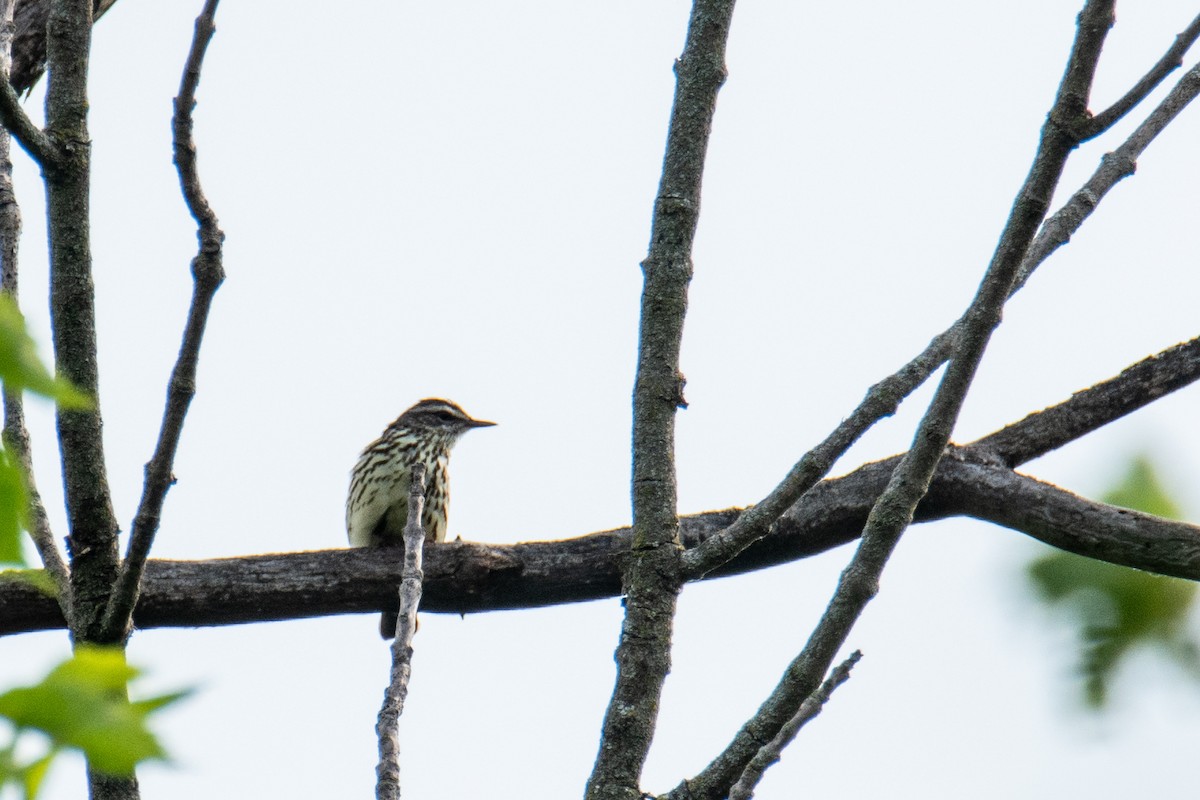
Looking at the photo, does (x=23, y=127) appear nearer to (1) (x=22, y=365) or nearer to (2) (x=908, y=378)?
(2) (x=908, y=378)

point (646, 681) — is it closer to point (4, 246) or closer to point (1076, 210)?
point (1076, 210)

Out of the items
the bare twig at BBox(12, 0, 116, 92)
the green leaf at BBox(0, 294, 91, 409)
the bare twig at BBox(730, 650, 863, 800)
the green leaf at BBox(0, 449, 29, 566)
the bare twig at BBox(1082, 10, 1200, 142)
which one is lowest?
the bare twig at BBox(730, 650, 863, 800)

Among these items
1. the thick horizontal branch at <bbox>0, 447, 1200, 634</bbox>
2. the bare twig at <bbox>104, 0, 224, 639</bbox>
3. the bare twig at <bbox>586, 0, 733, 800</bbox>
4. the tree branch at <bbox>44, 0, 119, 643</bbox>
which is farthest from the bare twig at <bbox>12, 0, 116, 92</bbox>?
the bare twig at <bbox>586, 0, 733, 800</bbox>

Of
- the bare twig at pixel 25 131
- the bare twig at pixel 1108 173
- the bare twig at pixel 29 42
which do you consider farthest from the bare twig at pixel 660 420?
the bare twig at pixel 29 42

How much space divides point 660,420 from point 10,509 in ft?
7.21

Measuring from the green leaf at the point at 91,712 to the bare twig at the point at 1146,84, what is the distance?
7.53ft

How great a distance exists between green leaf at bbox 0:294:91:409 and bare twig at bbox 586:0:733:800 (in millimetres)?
1896

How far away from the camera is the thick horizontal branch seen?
5660 millimetres

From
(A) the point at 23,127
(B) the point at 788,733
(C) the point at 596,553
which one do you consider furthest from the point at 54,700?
(C) the point at 596,553

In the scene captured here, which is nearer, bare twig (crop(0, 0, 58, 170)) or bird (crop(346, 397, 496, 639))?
bare twig (crop(0, 0, 58, 170))

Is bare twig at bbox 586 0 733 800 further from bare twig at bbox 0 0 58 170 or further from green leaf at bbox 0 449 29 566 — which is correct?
green leaf at bbox 0 449 29 566

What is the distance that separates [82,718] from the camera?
1.22 m

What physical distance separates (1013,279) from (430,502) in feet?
22.9

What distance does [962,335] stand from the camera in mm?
3035
